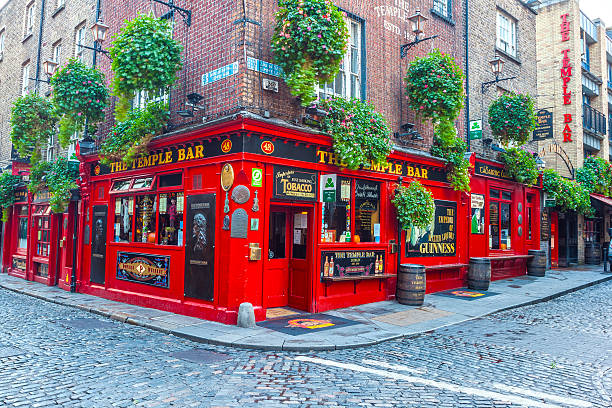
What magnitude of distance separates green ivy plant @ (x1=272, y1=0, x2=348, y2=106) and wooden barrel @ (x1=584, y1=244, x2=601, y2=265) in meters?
20.0

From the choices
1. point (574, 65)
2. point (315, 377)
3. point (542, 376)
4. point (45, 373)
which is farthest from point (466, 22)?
point (45, 373)

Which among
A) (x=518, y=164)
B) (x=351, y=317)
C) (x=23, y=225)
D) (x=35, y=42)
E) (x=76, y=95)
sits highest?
(x=35, y=42)

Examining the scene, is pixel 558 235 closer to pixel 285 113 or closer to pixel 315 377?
pixel 285 113

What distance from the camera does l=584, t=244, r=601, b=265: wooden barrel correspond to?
22891 millimetres

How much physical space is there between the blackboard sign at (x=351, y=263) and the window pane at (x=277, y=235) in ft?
3.47

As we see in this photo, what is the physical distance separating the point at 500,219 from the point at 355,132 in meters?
8.95

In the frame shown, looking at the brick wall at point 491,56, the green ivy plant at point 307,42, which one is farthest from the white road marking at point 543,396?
the brick wall at point 491,56

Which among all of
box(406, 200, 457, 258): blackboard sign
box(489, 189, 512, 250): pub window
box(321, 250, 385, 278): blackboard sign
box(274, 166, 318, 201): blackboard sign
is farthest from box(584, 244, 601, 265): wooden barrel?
box(274, 166, 318, 201): blackboard sign

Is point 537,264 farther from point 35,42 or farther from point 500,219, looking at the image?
point 35,42

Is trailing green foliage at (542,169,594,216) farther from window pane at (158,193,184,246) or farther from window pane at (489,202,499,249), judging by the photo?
window pane at (158,193,184,246)

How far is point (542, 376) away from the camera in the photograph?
6039 millimetres

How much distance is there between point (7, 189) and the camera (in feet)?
59.2

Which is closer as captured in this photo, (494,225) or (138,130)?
(138,130)

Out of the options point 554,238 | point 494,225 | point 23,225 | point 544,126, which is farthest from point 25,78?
point 554,238
